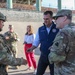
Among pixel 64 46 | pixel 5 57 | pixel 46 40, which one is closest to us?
pixel 64 46

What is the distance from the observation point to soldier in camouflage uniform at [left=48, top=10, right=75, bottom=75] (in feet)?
13.2

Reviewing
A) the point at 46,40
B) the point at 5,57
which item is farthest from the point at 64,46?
the point at 46,40

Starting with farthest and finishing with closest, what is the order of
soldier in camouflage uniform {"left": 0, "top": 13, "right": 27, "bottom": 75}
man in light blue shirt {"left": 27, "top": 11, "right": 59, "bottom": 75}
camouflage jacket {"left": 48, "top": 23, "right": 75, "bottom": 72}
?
1. man in light blue shirt {"left": 27, "top": 11, "right": 59, "bottom": 75}
2. soldier in camouflage uniform {"left": 0, "top": 13, "right": 27, "bottom": 75}
3. camouflage jacket {"left": 48, "top": 23, "right": 75, "bottom": 72}

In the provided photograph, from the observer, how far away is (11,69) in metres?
10.1

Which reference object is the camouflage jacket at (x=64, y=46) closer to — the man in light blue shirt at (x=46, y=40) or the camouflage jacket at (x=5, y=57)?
the camouflage jacket at (x=5, y=57)

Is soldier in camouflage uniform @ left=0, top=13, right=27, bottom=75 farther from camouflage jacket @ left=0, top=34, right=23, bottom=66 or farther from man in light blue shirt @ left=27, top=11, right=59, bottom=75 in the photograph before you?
man in light blue shirt @ left=27, top=11, right=59, bottom=75

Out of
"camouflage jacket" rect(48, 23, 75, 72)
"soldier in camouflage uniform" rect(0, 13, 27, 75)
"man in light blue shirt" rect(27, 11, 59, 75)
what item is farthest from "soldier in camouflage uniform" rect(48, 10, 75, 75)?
"man in light blue shirt" rect(27, 11, 59, 75)

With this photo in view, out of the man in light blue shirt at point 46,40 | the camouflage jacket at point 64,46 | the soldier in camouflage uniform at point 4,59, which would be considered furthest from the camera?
the man in light blue shirt at point 46,40

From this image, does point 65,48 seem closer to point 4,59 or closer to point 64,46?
point 64,46

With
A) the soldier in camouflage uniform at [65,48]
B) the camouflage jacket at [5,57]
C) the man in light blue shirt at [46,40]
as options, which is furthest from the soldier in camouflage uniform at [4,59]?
the man in light blue shirt at [46,40]

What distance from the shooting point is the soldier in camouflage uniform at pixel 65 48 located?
4.01 m

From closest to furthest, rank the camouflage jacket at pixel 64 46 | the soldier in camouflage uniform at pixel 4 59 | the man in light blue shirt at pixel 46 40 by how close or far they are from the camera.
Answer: the camouflage jacket at pixel 64 46, the soldier in camouflage uniform at pixel 4 59, the man in light blue shirt at pixel 46 40

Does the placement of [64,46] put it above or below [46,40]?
above

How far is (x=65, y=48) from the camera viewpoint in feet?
13.2
